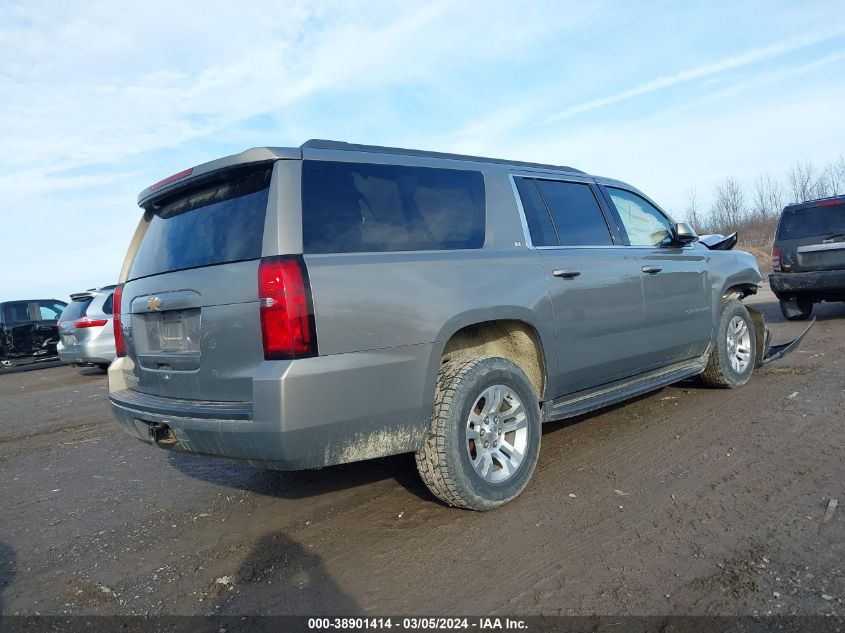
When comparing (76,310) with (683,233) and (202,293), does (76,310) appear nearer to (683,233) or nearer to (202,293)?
(202,293)

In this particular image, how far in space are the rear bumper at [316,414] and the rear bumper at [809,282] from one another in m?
8.67

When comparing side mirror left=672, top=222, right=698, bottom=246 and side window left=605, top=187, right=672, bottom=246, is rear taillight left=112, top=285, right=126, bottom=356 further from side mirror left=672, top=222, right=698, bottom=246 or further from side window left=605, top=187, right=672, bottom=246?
side mirror left=672, top=222, right=698, bottom=246

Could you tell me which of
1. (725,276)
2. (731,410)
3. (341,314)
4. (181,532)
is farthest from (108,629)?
(725,276)

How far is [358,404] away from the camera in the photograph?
9.66ft

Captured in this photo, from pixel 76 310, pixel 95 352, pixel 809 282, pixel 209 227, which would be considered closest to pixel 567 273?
pixel 209 227

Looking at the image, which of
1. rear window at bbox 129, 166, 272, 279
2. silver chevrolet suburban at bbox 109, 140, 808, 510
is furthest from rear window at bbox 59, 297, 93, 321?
rear window at bbox 129, 166, 272, 279

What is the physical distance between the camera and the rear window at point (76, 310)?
1141 centimetres

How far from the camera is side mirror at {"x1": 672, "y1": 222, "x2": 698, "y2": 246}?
17.0 ft

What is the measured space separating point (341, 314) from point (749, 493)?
243 cm

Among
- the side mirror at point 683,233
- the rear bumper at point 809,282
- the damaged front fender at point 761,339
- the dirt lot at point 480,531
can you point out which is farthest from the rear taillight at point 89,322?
the rear bumper at point 809,282

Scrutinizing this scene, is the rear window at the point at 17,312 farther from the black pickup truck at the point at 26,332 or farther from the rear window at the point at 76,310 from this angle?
the rear window at the point at 76,310

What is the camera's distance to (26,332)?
14.4 meters

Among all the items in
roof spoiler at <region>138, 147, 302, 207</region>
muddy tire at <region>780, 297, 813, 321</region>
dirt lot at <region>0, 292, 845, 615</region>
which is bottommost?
dirt lot at <region>0, 292, 845, 615</region>

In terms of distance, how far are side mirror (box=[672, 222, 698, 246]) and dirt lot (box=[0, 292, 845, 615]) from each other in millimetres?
1439
